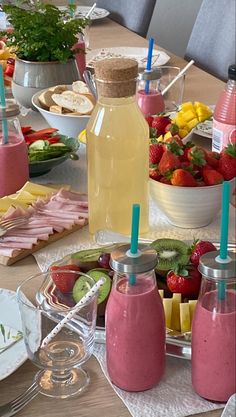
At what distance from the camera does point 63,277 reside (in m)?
0.89

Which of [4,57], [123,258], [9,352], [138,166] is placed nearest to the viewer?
[123,258]

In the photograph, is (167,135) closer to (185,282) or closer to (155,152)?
(155,152)

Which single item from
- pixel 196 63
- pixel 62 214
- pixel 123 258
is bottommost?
pixel 196 63

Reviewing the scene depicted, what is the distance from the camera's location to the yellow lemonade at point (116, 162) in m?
1.11

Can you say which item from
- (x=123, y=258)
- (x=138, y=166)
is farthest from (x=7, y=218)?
(x=123, y=258)

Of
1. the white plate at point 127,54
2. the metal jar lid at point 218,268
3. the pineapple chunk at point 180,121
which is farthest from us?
the white plate at point 127,54

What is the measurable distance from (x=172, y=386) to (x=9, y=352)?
0.63ft

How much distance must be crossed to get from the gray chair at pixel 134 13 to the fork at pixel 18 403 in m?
2.11

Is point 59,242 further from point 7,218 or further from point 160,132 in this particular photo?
point 160,132

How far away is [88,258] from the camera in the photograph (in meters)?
0.99

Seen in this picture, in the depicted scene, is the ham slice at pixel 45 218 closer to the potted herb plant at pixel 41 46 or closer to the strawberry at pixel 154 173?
the strawberry at pixel 154 173

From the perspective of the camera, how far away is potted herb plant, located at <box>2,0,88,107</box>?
1620 mm

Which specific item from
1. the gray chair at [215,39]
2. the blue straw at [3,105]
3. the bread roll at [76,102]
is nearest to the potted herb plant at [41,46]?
the bread roll at [76,102]

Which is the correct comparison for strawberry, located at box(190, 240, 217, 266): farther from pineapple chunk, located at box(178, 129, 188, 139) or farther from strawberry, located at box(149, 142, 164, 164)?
pineapple chunk, located at box(178, 129, 188, 139)
